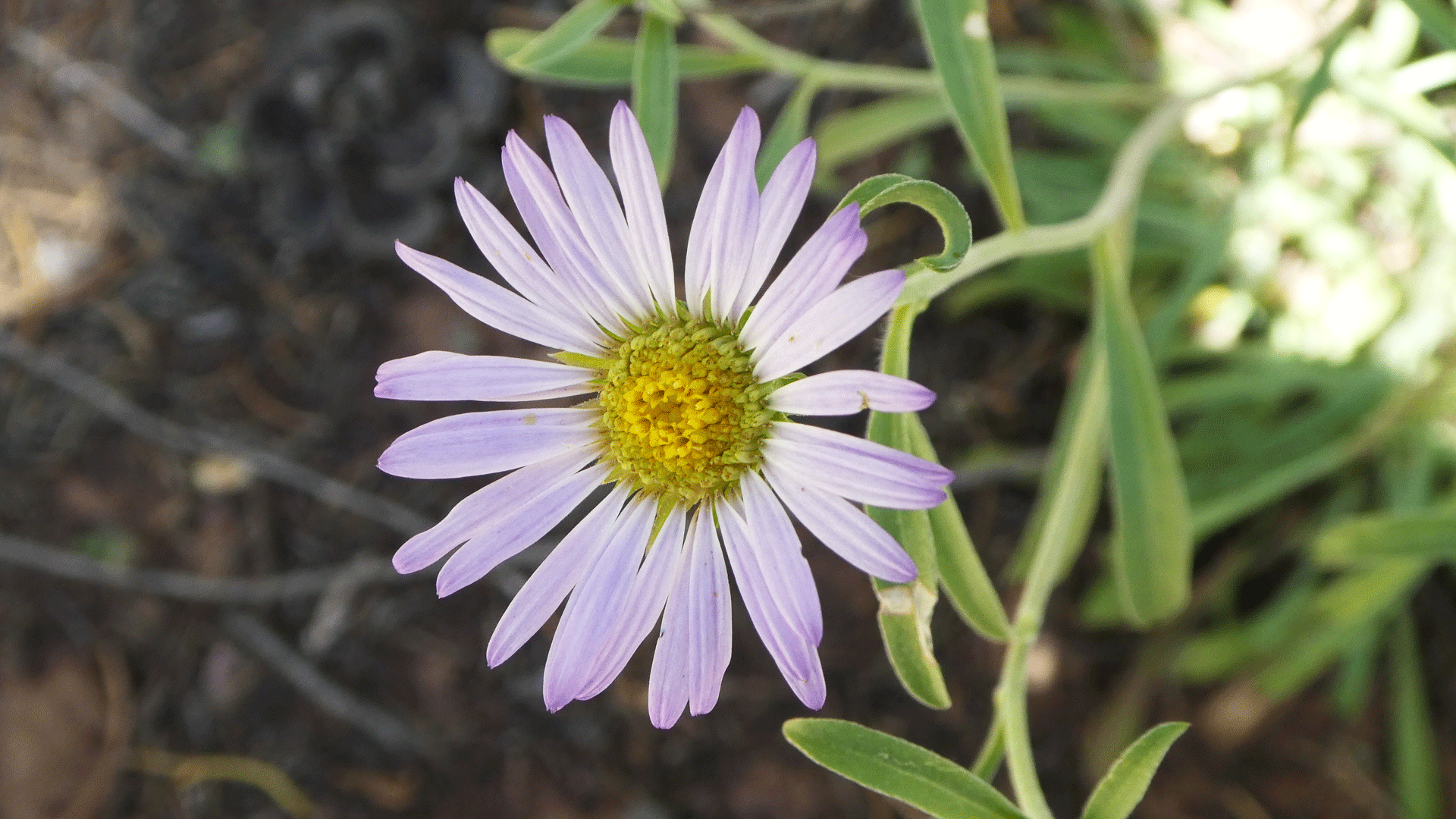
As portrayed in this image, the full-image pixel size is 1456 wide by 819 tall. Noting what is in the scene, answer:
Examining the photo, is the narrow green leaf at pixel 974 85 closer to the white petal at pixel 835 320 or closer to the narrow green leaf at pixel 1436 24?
the white petal at pixel 835 320

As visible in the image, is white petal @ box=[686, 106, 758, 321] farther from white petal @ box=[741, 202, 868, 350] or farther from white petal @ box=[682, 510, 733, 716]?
white petal @ box=[682, 510, 733, 716]

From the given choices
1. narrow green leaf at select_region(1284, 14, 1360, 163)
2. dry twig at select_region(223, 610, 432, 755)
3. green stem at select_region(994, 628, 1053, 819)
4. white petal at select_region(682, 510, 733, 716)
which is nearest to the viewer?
white petal at select_region(682, 510, 733, 716)

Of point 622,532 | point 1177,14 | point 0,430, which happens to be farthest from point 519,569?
point 1177,14

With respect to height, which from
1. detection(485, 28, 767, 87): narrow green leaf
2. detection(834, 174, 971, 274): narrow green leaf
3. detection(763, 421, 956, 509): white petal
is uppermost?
detection(485, 28, 767, 87): narrow green leaf

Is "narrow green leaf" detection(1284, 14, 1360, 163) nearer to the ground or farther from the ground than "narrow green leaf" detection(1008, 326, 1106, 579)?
farther from the ground

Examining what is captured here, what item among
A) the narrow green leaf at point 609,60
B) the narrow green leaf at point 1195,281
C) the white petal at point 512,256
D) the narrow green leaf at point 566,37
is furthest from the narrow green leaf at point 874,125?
the white petal at point 512,256

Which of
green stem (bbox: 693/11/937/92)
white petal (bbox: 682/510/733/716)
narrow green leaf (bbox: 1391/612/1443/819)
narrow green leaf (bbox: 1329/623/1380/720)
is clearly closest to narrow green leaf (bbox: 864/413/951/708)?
white petal (bbox: 682/510/733/716)

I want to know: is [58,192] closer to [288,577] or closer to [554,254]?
[288,577]

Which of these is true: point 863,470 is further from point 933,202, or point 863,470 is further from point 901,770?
point 901,770
